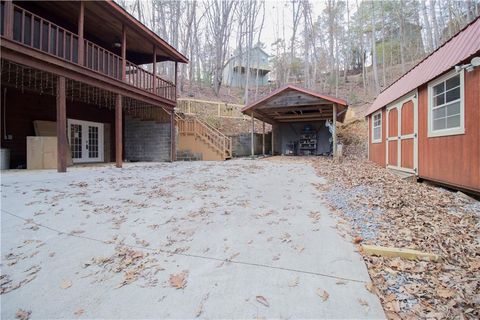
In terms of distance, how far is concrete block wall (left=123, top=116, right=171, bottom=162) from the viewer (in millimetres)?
12461

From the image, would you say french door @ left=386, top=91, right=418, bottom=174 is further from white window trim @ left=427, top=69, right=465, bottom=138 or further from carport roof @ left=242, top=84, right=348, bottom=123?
carport roof @ left=242, top=84, right=348, bottom=123

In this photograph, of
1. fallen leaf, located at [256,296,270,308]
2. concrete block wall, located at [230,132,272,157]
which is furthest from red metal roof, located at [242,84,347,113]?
fallen leaf, located at [256,296,270,308]

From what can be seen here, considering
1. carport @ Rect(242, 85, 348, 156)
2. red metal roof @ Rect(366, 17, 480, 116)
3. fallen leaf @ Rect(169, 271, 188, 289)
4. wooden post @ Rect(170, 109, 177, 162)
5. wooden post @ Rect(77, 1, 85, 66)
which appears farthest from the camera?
wooden post @ Rect(170, 109, 177, 162)

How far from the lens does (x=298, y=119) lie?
17.1m

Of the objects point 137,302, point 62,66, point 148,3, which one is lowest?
point 137,302

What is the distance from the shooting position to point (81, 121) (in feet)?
36.1

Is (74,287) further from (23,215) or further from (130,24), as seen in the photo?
(130,24)

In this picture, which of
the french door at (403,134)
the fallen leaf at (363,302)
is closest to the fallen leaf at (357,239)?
the fallen leaf at (363,302)

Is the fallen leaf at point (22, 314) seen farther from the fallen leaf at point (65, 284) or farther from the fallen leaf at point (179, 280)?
the fallen leaf at point (179, 280)

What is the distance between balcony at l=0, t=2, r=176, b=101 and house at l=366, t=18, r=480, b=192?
8.96 metres

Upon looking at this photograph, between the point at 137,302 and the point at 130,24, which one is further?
the point at 130,24

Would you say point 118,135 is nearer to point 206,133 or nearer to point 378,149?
point 206,133

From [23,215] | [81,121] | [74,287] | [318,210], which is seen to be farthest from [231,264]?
[81,121]

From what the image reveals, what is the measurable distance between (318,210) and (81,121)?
11.0m
